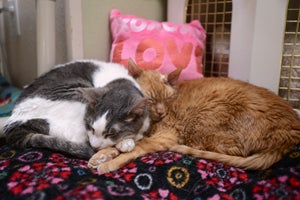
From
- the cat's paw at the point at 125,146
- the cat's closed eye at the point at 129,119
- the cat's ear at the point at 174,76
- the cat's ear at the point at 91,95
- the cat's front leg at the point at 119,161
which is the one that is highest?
the cat's ear at the point at 174,76

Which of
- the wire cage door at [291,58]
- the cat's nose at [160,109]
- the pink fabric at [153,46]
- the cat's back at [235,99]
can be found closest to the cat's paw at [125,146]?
→ the cat's nose at [160,109]

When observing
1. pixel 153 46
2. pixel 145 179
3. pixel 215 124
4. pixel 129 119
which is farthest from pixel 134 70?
pixel 145 179

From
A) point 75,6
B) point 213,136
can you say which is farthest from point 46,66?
point 213,136

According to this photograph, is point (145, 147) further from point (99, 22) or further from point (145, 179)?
point (99, 22)

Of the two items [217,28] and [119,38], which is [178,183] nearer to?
[119,38]

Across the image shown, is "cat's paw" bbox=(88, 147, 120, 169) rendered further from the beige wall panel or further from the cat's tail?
the beige wall panel

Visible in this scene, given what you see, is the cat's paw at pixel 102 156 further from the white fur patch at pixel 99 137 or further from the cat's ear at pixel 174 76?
the cat's ear at pixel 174 76

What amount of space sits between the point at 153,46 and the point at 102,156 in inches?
28.3

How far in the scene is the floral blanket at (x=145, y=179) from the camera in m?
0.72

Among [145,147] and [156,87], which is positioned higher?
[156,87]

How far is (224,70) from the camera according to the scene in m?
1.63

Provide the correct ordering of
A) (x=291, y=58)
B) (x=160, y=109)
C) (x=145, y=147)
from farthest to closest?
(x=291, y=58) → (x=160, y=109) → (x=145, y=147)

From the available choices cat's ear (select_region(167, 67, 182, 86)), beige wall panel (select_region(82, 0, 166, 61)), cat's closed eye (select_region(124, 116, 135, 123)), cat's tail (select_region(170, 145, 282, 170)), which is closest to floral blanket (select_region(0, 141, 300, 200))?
cat's tail (select_region(170, 145, 282, 170))

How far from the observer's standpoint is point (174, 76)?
48.3 inches
